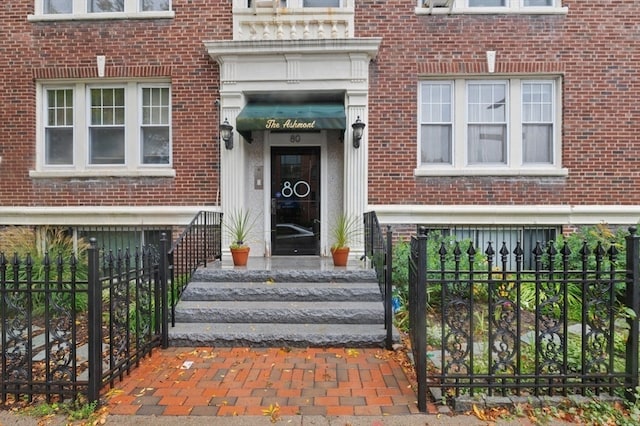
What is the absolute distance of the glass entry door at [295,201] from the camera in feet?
28.0

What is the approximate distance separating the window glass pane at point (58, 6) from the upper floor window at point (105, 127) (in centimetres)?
160

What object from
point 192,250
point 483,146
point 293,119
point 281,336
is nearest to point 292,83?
point 293,119

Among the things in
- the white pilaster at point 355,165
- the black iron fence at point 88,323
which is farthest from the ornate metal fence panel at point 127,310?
the white pilaster at point 355,165

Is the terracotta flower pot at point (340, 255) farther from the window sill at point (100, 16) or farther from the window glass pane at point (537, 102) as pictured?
the window sill at point (100, 16)

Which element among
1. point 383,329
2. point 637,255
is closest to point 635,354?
point 637,255

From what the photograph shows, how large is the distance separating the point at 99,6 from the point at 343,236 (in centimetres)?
719

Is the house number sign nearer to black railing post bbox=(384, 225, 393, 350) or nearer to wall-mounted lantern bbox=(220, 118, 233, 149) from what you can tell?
wall-mounted lantern bbox=(220, 118, 233, 149)

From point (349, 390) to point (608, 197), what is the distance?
23.4 feet

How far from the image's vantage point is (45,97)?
8.70m

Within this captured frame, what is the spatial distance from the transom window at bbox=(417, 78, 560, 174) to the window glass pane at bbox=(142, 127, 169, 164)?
5.34 m

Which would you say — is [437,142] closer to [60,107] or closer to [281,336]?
[281,336]

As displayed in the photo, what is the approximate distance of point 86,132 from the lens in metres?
8.61

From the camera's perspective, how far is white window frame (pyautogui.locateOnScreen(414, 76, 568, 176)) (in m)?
8.23

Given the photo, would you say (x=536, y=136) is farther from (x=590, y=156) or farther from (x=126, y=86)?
(x=126, y=86)
